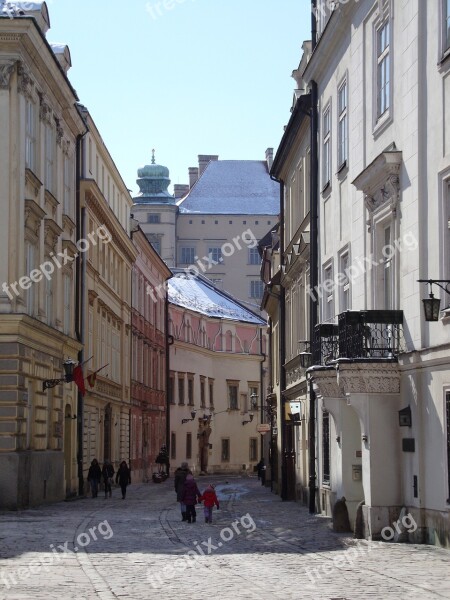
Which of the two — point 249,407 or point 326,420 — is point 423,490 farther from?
point 249,407

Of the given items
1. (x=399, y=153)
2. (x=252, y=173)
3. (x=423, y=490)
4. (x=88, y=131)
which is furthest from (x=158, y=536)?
(x=252, y=173)

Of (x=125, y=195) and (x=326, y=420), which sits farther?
(x=125, y=195)

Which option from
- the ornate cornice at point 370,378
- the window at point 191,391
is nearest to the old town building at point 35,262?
the ornate cornice at point 370,378

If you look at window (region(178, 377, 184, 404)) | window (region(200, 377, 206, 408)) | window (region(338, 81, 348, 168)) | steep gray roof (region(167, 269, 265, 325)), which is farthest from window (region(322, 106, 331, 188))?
window (region(200, 377, 206, 408))

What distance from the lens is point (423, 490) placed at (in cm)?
2027

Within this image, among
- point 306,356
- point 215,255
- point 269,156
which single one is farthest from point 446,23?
point 269,156

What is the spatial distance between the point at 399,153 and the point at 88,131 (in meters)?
26.5

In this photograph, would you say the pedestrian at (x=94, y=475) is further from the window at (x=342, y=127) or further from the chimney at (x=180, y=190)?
the chimney at (x=180, y=190)

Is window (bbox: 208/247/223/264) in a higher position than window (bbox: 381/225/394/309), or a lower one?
higher

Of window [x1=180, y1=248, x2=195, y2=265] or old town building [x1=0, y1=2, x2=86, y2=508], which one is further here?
window [x1=180, y1=248, x2=195, y2=265]

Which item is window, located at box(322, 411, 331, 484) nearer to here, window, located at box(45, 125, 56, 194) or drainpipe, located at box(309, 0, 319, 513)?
drainpipe, located at box(309, 0, 319, 513)

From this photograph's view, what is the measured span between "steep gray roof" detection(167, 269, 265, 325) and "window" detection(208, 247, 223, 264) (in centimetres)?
2011

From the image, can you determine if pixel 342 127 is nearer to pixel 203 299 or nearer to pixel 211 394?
pixel 211 394

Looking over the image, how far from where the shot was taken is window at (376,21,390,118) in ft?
73.7
